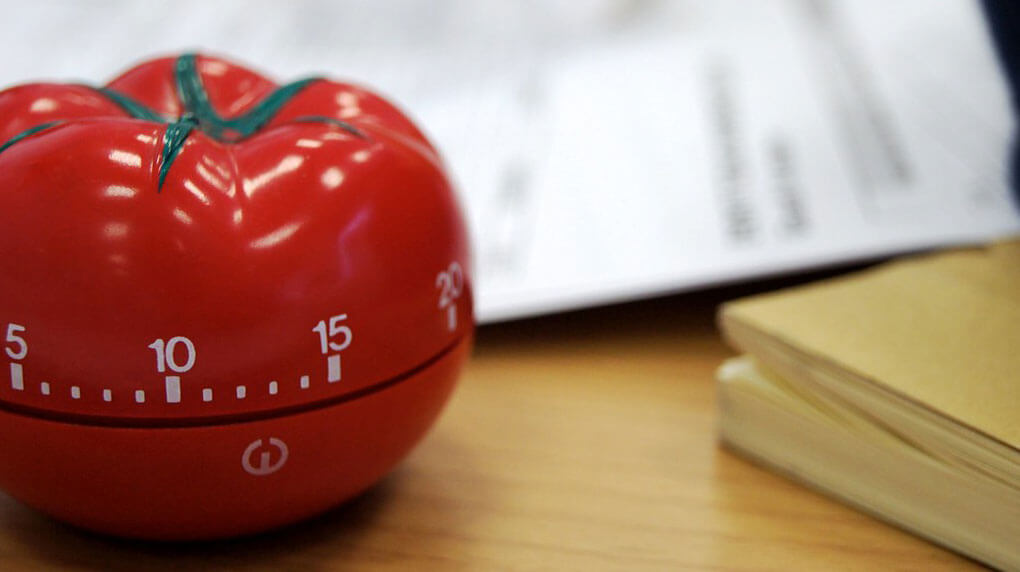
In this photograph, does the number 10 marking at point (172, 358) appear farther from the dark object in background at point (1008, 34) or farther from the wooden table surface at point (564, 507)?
the dark object in background at point (1008, 34)

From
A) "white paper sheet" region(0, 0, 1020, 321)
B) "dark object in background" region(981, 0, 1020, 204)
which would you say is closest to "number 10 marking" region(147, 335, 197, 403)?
"white paper sheet" region(0, 0, 1020, 321)

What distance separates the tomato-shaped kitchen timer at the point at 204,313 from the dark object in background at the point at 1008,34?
0.32 metres

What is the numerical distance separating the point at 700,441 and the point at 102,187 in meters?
0.31

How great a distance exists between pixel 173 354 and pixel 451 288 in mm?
114

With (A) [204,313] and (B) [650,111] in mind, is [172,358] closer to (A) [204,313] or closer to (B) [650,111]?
(A) [204,313]

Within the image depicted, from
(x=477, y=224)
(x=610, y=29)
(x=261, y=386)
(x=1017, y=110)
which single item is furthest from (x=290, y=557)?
(x=610, y=29)

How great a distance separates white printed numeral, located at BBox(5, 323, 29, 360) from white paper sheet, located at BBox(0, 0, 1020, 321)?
0.27m

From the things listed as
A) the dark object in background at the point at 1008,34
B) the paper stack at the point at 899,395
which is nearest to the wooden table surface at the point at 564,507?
the paper stack at the point at 899,395

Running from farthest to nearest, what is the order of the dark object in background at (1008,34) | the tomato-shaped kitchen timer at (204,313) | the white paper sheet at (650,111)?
the white paper sheet at (650,111) → the dark object in background at (1008,34) → the tomato-shaped kitchen timer at (204,313)

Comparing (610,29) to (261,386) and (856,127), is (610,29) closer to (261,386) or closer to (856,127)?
(856,127)

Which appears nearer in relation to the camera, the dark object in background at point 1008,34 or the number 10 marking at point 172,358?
the number 10 marking at point 172,358

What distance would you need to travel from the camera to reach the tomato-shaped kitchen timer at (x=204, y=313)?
0.36 metres

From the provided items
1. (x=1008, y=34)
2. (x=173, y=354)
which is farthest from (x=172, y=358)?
(x=1008, y=34)

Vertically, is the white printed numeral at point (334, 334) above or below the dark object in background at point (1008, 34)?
below
